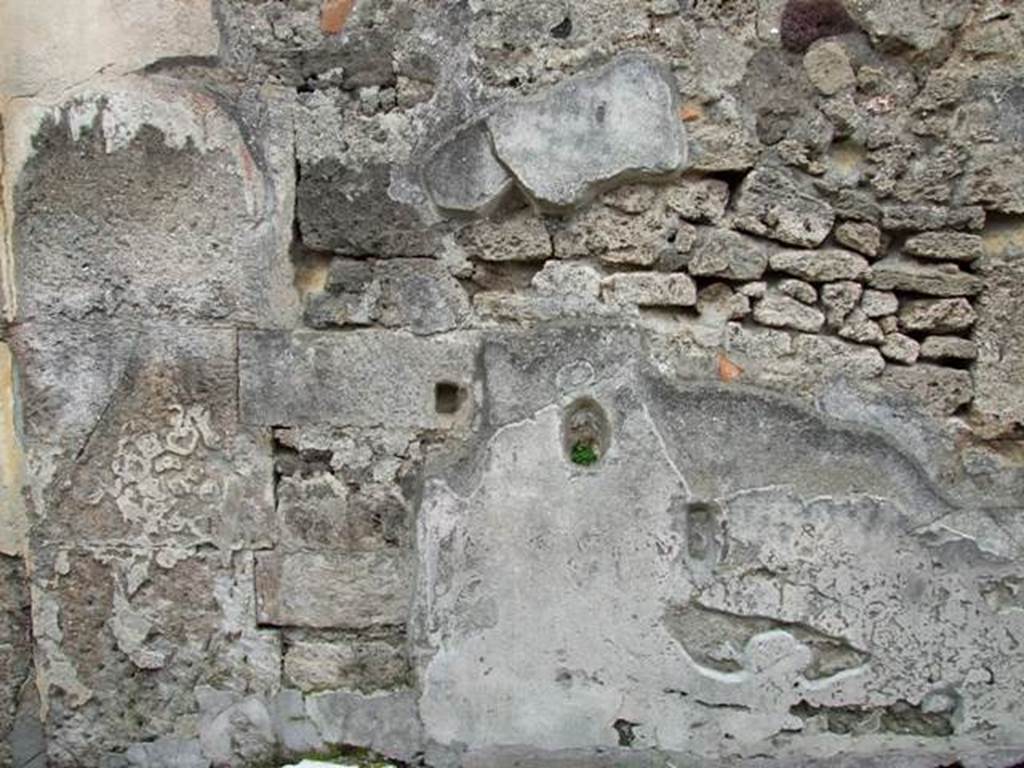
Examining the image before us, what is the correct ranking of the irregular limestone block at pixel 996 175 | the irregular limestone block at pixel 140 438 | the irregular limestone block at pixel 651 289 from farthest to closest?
the irregular limestone block at pixel 140 438 < the irregular limestone block at pixel 651 289 < the irregular limestone block at pixel 996 175

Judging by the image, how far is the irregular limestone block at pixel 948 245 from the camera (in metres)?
2.28

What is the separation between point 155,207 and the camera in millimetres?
2412

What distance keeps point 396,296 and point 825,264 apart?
3.44 ft

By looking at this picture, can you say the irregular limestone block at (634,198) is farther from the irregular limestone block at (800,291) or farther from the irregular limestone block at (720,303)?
the irregular limestone block at (800,291)

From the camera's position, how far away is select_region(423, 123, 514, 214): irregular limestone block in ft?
7.71

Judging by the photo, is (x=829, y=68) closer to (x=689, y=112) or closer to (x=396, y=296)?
(x=689, y=112)

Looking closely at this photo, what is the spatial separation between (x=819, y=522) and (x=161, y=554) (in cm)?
166

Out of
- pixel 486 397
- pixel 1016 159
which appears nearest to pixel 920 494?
pixel 1016 159

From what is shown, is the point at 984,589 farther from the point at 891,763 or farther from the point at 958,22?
the point at 958,22

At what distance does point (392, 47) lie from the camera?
2365mm

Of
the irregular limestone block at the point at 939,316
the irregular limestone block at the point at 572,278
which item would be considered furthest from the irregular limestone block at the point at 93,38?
the irregular limestone block at the point at 939,316

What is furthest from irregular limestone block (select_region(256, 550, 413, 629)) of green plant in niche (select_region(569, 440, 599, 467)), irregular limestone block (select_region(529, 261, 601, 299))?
irregular limestone block (select_region(529, 261, 601, 299))

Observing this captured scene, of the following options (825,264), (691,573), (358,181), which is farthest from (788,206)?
(358,181)

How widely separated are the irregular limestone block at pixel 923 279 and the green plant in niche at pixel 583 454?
78 centimetres
